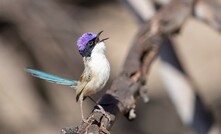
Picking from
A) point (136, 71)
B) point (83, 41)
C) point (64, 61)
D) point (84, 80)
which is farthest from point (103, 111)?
point (64, 61)

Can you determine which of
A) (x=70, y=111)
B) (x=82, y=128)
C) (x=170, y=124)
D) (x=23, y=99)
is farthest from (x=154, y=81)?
(x=82, y=128)

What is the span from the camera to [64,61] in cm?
369

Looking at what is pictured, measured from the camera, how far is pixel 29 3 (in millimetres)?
3348

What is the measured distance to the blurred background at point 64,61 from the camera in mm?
3492

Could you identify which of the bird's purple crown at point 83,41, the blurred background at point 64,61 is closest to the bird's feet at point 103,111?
the bird's purple crown at point 83,41

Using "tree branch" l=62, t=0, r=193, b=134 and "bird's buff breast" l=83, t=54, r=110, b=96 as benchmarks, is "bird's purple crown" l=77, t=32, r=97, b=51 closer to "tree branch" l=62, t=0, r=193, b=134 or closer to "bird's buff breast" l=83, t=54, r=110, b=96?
"bird's buff breast" l=83, t=54, r=110, b=96

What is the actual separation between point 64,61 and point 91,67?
2334 millimetres

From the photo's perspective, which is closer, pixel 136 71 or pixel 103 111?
pixel 103 111

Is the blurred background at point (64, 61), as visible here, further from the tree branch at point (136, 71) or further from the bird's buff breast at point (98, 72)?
the bird's buff breast at point (98, 72)

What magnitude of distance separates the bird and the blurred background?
1.77 meters

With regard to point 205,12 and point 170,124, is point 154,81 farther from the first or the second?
point 205,12

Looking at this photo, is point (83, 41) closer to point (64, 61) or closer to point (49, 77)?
point (49, 77)

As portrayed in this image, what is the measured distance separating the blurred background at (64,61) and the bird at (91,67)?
1.77 m

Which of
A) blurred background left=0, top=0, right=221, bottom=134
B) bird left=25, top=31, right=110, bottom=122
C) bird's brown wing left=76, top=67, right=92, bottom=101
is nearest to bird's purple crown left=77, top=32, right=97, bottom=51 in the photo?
bird left=25, top=31, right=110, bottom=122
